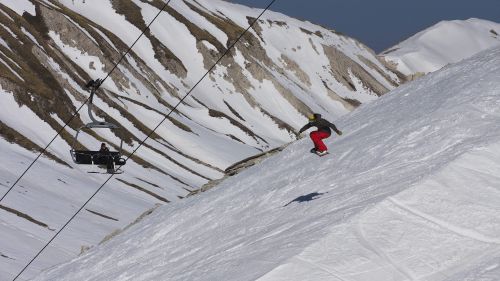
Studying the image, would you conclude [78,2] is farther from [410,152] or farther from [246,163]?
[410,152]

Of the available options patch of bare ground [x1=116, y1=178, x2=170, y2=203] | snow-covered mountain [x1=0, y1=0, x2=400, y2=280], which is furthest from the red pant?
patch of bare ground [x1=116, y1=178, x2=170, y2=203]

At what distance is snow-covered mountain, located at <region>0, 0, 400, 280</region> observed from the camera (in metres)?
73.4

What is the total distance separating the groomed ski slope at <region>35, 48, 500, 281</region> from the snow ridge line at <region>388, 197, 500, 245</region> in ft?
0.08

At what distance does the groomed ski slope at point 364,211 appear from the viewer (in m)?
20.1

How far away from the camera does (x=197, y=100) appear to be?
519ft

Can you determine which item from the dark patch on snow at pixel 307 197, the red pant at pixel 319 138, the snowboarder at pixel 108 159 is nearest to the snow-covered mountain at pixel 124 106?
the snowboarder at pixel 108 159

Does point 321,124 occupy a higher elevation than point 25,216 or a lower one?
lower

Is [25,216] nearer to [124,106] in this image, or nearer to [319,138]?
[319,138]

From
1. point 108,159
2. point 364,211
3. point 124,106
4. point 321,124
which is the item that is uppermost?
point 124,106

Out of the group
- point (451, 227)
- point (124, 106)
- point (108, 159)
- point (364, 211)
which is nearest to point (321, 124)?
point (364, 211)

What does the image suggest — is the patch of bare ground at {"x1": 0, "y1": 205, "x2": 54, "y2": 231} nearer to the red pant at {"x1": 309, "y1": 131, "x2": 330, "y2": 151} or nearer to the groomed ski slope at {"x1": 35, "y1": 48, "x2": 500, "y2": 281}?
the groomed ski slope at {"x1": 35, "y1": 48, "x2": 500, "y2": 281}

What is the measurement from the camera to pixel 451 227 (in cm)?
2095

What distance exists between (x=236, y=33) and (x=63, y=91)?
238 ft

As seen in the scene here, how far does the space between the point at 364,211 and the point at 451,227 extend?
2.20 metres
